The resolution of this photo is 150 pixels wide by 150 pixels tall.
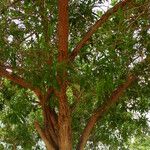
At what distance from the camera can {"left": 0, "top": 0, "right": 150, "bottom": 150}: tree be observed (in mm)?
8062

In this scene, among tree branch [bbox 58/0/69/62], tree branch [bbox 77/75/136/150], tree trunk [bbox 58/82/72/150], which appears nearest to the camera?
tree branch [bbox 58/0/69/62]

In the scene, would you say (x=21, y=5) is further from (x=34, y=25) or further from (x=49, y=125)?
(x=49, y=125)

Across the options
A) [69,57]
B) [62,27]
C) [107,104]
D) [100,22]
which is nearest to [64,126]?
[107,104]

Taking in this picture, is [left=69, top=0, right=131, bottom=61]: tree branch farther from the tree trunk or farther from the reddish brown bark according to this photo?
the tree trunk

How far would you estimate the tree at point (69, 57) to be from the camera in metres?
8.06

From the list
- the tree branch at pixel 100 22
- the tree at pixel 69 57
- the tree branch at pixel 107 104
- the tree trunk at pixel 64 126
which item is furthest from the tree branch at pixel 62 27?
A: the tree branch at pixel 107 104

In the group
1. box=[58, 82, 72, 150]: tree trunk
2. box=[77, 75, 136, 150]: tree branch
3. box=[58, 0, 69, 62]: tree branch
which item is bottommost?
box=[58, 82, 72, 150]: tree trunk

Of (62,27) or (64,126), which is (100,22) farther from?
(64,126)

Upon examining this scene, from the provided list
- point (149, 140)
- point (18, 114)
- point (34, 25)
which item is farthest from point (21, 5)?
point (149, 140)

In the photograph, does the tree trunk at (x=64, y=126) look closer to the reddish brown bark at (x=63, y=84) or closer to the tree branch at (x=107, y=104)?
the reddish brown bark at (x=63, y=84)

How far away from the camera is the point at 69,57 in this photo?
9352mm

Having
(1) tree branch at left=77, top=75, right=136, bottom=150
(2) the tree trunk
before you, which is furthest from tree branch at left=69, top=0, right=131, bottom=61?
(1) tree branch at left=77, top=75, right=136, bottom=150

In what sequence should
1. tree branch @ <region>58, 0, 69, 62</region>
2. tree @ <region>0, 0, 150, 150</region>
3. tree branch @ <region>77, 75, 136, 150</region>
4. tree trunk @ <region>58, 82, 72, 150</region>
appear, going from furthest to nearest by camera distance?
tree branch @ <region>77, 75, 136, 150</region>
tree trunk @ <region>58, 82, 72, 150</region>
tree branch @ <region>58, 0, 69, 62</region>
tree @ <region>0, 0, 150, 150</region>

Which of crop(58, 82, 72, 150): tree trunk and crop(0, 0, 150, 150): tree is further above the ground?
→ crop(0, 0, 150, 150): tree
